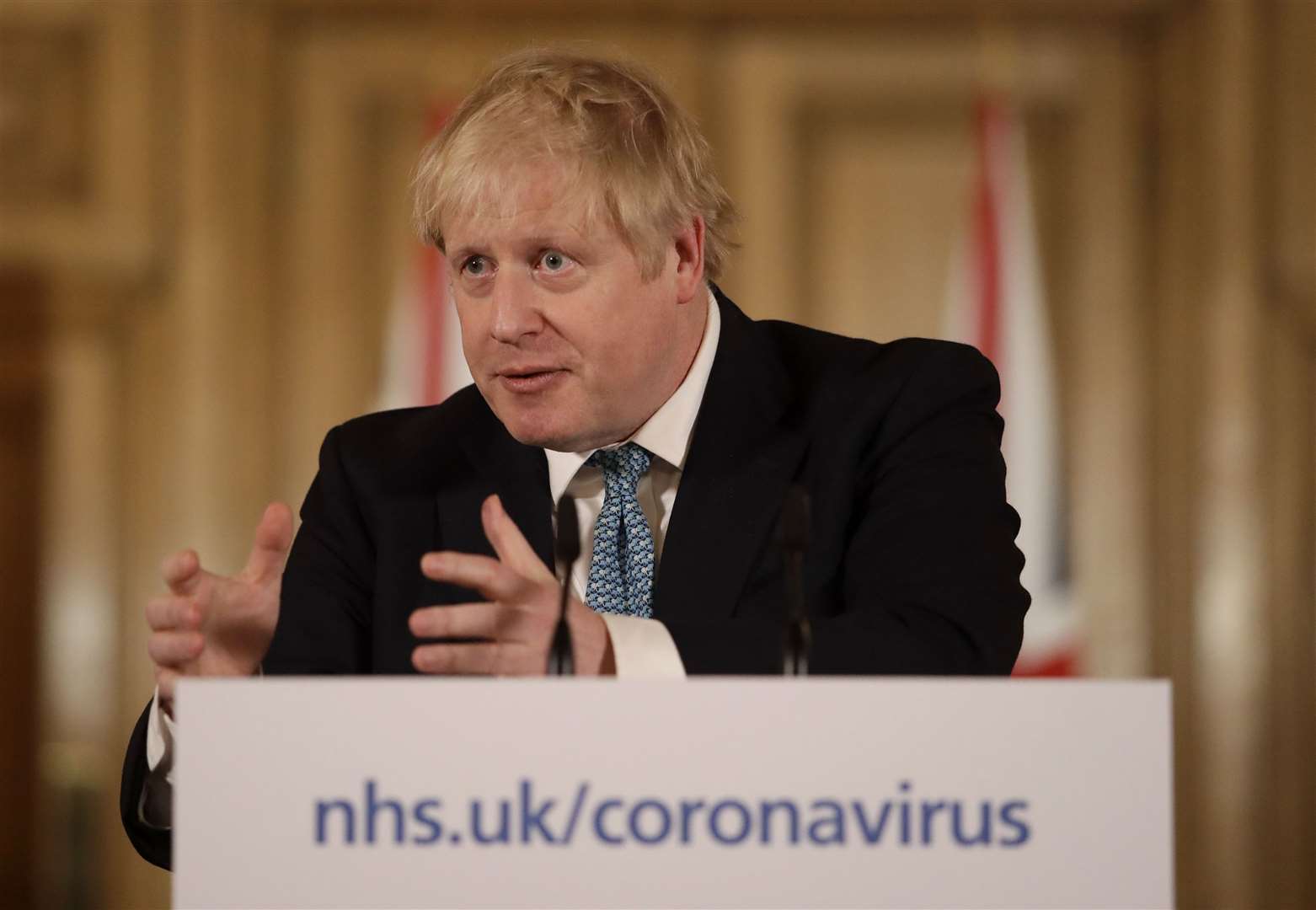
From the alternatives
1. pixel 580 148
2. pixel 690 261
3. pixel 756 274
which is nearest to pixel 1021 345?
pixel 756 274

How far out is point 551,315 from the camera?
1694 mm

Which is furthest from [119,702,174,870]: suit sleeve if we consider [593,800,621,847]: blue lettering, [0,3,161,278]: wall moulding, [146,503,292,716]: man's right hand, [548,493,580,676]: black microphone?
[0,3,161,278]: wall moulding

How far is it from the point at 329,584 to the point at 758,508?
0.55m

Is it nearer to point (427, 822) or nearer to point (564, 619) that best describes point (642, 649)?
point (564, 619)

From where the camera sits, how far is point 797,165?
4.04 m

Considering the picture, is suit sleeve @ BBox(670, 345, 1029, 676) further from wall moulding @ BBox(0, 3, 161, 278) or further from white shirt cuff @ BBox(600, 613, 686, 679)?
wall moulding @ BBox(0, 3, 161, 278)

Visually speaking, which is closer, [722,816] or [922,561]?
[722,816]

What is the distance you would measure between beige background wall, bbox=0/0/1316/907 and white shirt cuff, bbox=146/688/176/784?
2.25 meters

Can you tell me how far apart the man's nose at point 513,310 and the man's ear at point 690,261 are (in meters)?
0.24

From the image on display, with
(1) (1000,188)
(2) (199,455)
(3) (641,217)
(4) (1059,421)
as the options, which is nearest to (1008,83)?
(1) (1000,188)

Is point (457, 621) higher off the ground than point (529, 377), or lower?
lower

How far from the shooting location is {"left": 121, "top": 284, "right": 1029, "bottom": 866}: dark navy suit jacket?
1645 mm

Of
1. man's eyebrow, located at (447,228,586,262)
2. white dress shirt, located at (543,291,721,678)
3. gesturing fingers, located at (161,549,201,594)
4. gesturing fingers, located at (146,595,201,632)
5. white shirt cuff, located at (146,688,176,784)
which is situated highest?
man's eyebrow, located at (447,228,586,262)

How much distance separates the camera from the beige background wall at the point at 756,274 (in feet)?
12.5
